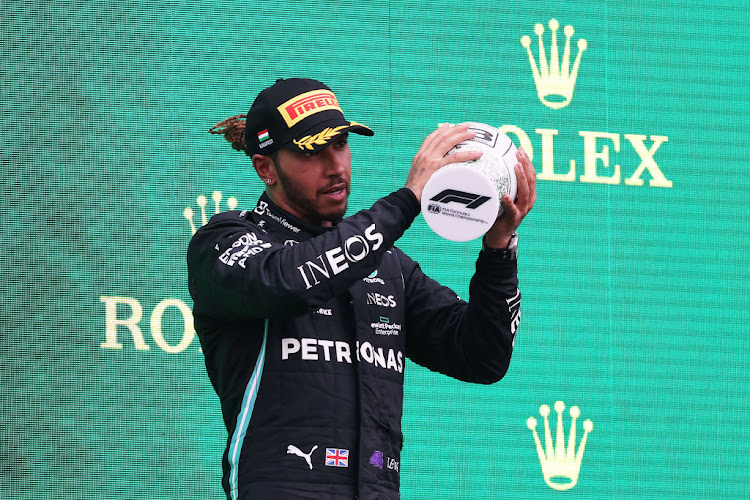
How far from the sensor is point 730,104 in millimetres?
3598

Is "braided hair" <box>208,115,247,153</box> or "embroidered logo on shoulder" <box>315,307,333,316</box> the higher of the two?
"braided hair" <box>208,115,247,153</box>

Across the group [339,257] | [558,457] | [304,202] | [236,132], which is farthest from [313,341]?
[558,457]

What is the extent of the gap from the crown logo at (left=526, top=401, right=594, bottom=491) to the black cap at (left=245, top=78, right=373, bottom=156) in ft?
4.78

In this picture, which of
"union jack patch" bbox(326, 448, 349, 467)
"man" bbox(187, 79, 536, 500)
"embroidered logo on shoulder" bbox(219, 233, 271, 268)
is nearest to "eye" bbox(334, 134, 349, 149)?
"man" bbox(187, 79, 536, 500)

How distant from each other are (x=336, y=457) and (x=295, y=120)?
0.58 m

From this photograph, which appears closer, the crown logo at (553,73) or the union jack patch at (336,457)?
the union jack patch at (336,457)

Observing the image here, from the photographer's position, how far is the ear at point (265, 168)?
2.06 metres

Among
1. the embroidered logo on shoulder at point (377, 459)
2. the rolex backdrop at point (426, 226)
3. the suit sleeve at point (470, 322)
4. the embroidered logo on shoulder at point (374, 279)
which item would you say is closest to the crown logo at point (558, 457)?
the rolex backdrop at point (426, 226)

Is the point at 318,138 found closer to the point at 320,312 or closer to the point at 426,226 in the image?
the point at 320,312

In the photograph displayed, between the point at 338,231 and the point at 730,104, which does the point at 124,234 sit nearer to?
the point at 338,231

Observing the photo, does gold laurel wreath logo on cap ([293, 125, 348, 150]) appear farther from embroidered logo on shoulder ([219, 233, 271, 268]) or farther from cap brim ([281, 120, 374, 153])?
embroidered logo on shoulder ([219, 233, 271, 268])

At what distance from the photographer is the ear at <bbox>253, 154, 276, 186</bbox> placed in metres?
2.06

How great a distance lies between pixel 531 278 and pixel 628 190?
0.42 meters

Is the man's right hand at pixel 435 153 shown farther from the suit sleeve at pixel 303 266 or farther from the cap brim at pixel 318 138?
the cap brim at pixel 318 138
